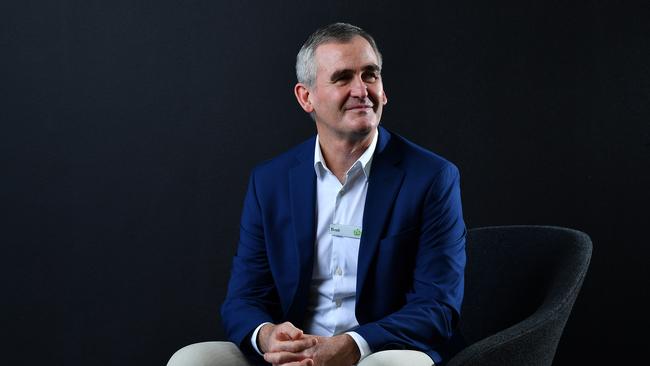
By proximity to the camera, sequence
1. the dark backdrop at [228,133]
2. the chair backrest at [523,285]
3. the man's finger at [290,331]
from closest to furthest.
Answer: the chair backrest at [523,285], the man's finger at [290,331], the dark backdrop at [228,133]

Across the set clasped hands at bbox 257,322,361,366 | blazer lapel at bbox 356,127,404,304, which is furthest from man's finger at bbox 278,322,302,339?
blazer lapel at bbox 356,127,404,304

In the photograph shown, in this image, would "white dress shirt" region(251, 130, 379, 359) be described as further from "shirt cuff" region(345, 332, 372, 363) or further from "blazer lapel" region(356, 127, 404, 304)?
"shirt cuff" region(345, 332, 372, 363)

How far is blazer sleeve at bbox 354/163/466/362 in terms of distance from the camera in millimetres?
2246

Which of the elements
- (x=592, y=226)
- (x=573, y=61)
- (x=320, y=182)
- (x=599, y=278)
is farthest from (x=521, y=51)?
(x=320, y=182)

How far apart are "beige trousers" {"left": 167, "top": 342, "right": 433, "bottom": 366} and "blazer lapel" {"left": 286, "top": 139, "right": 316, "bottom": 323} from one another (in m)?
0.21

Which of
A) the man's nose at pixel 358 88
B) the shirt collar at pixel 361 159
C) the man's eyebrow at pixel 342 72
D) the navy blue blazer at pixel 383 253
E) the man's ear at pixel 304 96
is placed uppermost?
the man's eyebrow at pixel 342 72

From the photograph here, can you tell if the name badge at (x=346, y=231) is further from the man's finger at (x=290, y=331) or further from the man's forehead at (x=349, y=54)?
the man's forehead at (x=349, y=54)

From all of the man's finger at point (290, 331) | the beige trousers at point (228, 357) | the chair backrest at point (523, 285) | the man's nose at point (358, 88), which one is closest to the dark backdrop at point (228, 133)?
the chair backrest at point (523, 285)

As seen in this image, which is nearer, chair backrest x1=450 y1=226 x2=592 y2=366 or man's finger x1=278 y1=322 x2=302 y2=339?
chair backrest x1=450 y1=226 x2=592 y2=366

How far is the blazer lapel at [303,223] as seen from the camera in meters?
2.46

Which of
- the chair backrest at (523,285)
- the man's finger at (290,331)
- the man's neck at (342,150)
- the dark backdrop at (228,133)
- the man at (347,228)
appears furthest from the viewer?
the dark backdrop at (228,133)

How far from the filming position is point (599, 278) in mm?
3387

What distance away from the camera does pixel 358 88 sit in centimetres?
242

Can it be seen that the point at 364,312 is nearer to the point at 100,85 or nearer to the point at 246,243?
the point at 246,243
